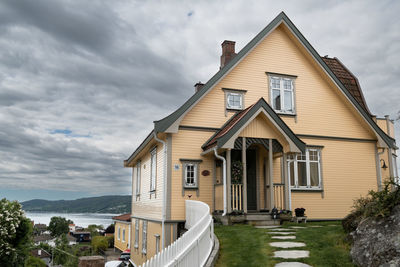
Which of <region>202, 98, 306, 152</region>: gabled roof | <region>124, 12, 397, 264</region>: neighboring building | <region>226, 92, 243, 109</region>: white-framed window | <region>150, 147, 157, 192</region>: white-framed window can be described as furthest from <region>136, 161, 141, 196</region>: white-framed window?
<region>226, 92, 243, 109</region>: white-framed window

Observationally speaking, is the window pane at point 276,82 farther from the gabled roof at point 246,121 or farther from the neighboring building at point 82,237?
the neighboring building at point 82,237

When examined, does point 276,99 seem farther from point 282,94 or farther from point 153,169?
point 153,169

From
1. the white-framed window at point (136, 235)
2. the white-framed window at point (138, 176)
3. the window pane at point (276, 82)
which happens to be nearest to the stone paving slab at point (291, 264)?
the window pane at point (276, 82)

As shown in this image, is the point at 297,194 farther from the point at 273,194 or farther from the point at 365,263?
the point at 365,263

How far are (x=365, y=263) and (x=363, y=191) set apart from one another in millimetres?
11701

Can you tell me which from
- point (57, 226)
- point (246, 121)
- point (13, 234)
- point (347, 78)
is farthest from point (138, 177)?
point (57, 226)

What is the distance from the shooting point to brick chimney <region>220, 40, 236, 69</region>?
19.6 m

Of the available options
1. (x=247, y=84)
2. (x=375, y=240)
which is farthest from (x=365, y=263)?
(x=247, y=84)

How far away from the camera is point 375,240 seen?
675cm

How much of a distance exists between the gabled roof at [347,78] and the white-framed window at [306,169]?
4774 mm

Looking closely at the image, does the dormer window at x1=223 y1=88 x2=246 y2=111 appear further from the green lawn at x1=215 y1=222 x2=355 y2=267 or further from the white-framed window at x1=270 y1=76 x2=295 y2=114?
the green lawn at x1=215 y1=222 x2=355 y2=267

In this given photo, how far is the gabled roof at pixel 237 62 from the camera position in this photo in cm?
1417

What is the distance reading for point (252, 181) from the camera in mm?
15820

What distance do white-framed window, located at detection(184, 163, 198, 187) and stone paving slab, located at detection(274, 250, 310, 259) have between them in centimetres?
674
